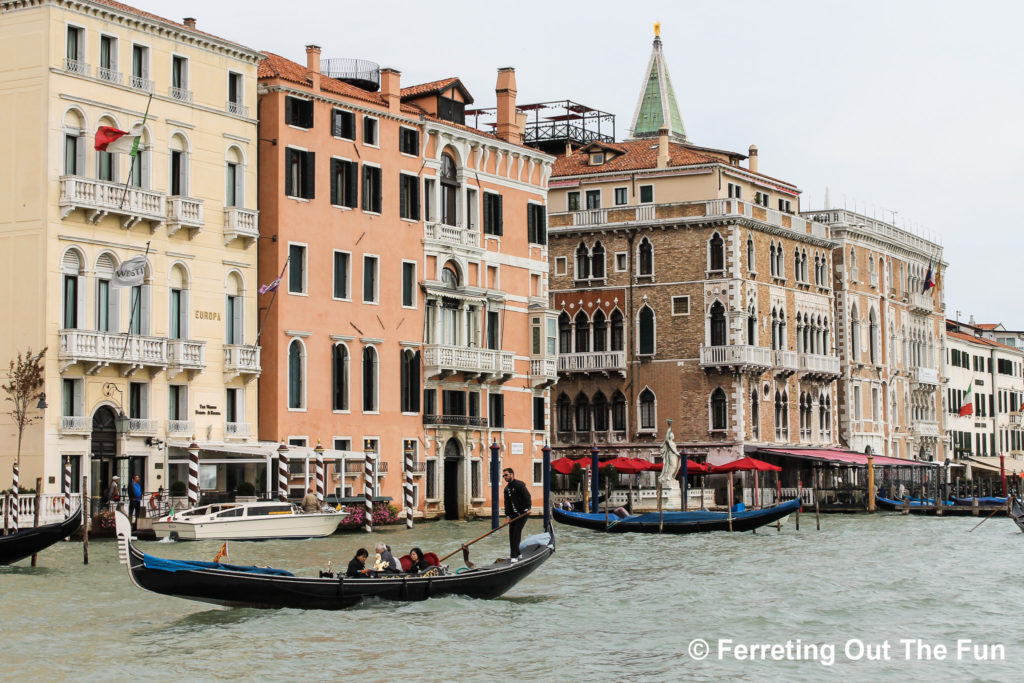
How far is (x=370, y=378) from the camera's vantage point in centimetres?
3975

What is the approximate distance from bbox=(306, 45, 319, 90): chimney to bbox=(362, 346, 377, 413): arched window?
6.16 m

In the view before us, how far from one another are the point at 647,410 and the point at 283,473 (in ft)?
66.6

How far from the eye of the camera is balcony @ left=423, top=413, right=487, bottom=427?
41.4 m

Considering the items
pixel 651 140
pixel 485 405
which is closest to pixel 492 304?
pixel 485 405

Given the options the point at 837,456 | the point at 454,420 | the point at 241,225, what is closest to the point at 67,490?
the point at 241,225

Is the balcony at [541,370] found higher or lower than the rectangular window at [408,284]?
lower

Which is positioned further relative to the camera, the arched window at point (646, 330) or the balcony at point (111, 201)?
the arched window at point (646, 330)

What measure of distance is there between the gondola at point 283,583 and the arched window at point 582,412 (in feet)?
101

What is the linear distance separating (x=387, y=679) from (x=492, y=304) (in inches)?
1067

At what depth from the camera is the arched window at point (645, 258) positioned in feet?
173

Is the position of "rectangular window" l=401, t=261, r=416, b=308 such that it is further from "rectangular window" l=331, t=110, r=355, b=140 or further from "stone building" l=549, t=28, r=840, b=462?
"stone building" l=549, t=28, r=840, b=462

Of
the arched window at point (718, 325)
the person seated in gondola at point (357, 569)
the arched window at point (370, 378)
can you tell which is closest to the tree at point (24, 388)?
the arched window at point (370, 378)

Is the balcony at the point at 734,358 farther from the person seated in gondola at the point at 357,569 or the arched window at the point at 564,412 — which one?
the person seated in gondola at the point at 357,569

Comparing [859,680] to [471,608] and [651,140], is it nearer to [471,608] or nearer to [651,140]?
[471,608]
